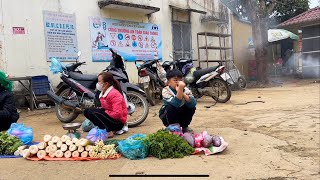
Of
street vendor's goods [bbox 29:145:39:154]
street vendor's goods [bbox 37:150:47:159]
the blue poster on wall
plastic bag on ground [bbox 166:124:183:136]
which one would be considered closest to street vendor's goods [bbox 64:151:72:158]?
street vendor's goods [bbox 37:150:47:159]

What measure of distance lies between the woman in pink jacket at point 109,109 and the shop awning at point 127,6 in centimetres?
505

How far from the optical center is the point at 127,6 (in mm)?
9586

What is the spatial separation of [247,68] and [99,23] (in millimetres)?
9667

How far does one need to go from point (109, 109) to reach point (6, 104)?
134 centimetres

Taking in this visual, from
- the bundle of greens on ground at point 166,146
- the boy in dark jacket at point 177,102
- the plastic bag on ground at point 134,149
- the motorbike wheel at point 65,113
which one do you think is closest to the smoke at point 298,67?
the motorbike wheel at point 65,113

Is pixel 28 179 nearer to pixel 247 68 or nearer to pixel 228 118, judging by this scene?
pixel 228 118

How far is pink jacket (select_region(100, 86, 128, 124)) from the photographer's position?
4.64 meters

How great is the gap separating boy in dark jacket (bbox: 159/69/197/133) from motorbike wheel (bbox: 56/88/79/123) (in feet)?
7.65

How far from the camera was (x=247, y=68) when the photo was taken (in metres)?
17.0

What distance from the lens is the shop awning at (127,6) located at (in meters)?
9.31

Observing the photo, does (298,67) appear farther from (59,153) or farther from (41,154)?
(41,154)

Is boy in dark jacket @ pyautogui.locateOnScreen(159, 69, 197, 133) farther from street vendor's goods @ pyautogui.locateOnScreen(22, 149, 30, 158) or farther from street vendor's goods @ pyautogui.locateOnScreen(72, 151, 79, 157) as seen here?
street vendor's goods @ pyautogui.locateOnScreen(22, 149, 30, 158)

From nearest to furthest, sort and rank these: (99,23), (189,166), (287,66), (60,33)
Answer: (189,166) < (60,33) < (99,23) < (287,66)

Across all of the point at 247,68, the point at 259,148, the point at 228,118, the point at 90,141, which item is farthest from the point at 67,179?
the point at 247,68
